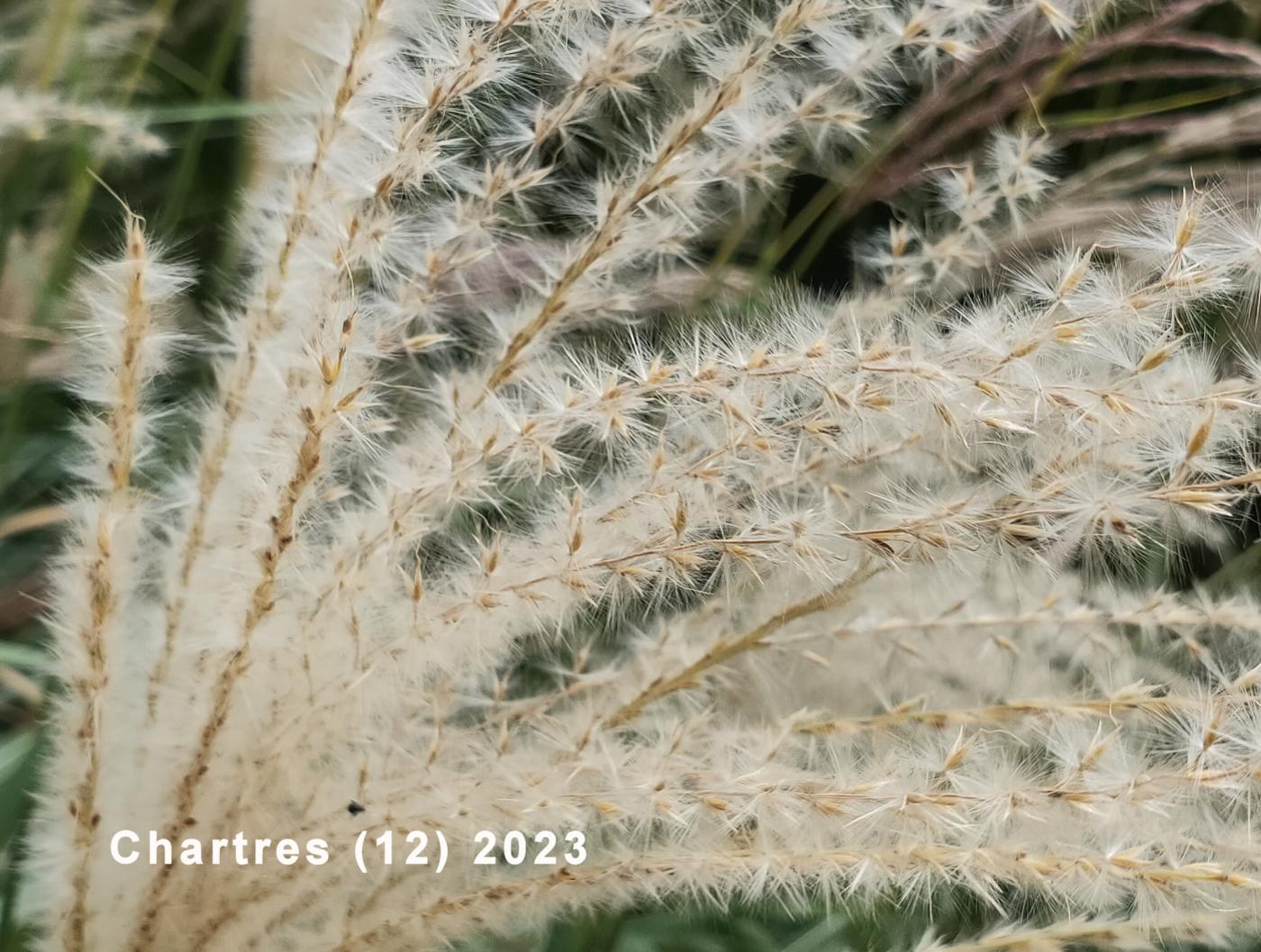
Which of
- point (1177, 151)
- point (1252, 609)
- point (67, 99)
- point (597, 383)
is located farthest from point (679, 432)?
point (67, 99)

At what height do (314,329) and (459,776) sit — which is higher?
(314,329)

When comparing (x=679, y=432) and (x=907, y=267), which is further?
(x=907, y=267)

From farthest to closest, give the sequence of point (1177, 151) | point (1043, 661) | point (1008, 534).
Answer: point (1177, 151) → point (1043, 661) → point (1008, 534)

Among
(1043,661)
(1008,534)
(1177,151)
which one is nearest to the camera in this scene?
(1008,534)

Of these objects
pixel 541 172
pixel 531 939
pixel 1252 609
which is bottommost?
pixel 531 939

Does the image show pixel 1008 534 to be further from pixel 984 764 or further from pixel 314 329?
pixel 314 329

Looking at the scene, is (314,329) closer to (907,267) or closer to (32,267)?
(907,267)
